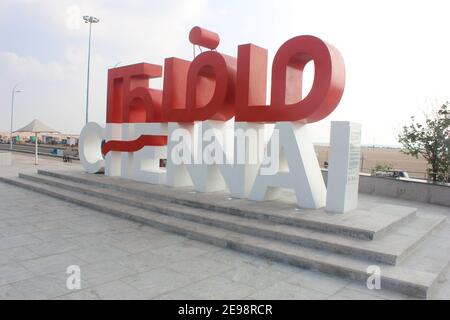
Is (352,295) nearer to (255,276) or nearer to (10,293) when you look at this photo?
(255,276)

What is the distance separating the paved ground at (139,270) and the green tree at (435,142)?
29.0 feet

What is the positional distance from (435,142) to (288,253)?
9.98 meters

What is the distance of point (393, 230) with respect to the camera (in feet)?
21.3

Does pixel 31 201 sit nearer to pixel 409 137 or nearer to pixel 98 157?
pixel 98 157

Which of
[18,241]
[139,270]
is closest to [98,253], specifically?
[139,270]

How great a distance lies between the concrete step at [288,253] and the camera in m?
4.59

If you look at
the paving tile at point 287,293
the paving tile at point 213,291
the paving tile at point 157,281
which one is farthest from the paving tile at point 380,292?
the paving tile at point 157,281

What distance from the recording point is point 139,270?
16.5 ft

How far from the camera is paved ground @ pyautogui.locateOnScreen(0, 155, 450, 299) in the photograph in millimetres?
4395

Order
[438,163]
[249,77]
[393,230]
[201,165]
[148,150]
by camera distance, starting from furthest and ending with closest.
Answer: [438,163] < [148,150] < [201,165] < [249,77] < [393,230]

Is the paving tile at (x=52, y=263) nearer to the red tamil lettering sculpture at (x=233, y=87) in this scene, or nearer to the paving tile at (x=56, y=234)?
the paving tile at (x=56, y=234)
